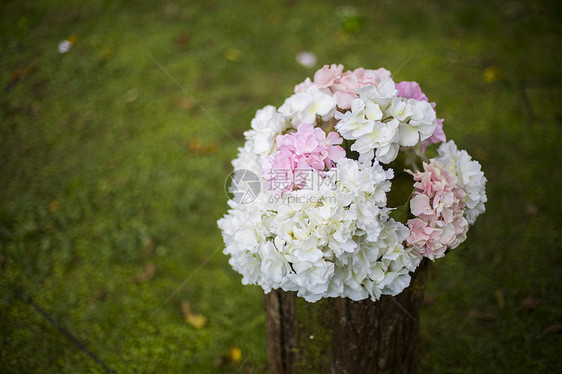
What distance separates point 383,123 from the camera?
1.35 m

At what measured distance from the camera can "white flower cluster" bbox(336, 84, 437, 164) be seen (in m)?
1.34

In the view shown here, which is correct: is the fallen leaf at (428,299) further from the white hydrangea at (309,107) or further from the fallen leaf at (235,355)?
the white hydrangea at (309,107)

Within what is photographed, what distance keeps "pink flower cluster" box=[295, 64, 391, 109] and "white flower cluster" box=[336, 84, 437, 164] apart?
13 cm

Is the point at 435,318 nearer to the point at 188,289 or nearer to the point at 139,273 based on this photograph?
the point at 188,289

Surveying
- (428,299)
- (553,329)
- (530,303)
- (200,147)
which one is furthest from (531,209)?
(200,147)

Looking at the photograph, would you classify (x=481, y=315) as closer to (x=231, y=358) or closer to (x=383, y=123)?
(x=231, y=358)

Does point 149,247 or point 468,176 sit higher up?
point 468,176

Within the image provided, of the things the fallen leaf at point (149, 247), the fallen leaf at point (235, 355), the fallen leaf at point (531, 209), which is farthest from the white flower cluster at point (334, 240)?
the fallen leaf at point (531, 209)

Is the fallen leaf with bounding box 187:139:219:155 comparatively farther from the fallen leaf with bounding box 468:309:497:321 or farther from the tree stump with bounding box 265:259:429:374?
the fallen leaf with bounding box 468:309:497:321

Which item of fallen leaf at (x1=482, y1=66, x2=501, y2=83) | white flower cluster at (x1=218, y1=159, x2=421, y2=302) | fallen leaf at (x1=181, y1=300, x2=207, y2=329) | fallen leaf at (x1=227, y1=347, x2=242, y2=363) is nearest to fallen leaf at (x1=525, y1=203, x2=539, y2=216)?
fallen leaf at (x1=482, y1=66, x2=501, y2=83)

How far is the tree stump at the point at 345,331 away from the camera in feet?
5.43

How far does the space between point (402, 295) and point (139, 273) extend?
1.95 meters

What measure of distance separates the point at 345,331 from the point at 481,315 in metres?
1.32

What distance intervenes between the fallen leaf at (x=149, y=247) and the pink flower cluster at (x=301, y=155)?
192cm
